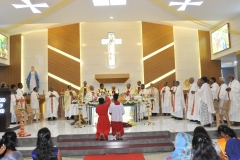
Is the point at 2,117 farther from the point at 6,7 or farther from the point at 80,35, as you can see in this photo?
the point at 80,35

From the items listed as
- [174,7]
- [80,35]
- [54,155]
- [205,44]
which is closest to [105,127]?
[54,155]

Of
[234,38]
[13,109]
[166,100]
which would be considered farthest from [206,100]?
[13,109]

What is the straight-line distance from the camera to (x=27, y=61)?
12.3 metres

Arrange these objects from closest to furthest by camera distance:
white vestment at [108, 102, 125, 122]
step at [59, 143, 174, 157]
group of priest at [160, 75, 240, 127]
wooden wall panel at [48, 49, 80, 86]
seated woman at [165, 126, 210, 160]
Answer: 1. seated woman at [165, 126, 210, 160]
2. step at [59, 143, 174, 157]
3. white vestment at [108, 102, 125, 122]
4. group of priest at [160, 75, 240, 127]
5. wooden wall panel at [48, 49, 80, 86]

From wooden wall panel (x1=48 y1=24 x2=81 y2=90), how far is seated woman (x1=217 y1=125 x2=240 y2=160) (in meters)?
10.1

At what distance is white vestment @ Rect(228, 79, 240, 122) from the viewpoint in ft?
24.9

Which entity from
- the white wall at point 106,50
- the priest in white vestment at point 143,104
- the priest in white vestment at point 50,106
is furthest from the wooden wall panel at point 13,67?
the priest in white vestment at point 143,104

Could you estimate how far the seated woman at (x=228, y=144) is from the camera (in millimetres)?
2715

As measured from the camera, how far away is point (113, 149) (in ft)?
19.8

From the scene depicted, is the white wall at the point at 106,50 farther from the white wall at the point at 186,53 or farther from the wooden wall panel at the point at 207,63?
the wooden wall panel at the point at 207,63

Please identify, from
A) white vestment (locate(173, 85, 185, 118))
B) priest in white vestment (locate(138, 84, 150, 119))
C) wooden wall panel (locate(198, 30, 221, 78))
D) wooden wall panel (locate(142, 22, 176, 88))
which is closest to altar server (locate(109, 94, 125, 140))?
priest in white vestment (locate(138, 84, 150, 119))

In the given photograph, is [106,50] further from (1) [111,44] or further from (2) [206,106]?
(2) [206,106]

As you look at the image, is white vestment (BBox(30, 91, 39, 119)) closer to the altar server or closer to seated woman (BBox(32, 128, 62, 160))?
the altar server

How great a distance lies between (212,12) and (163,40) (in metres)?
3.95
